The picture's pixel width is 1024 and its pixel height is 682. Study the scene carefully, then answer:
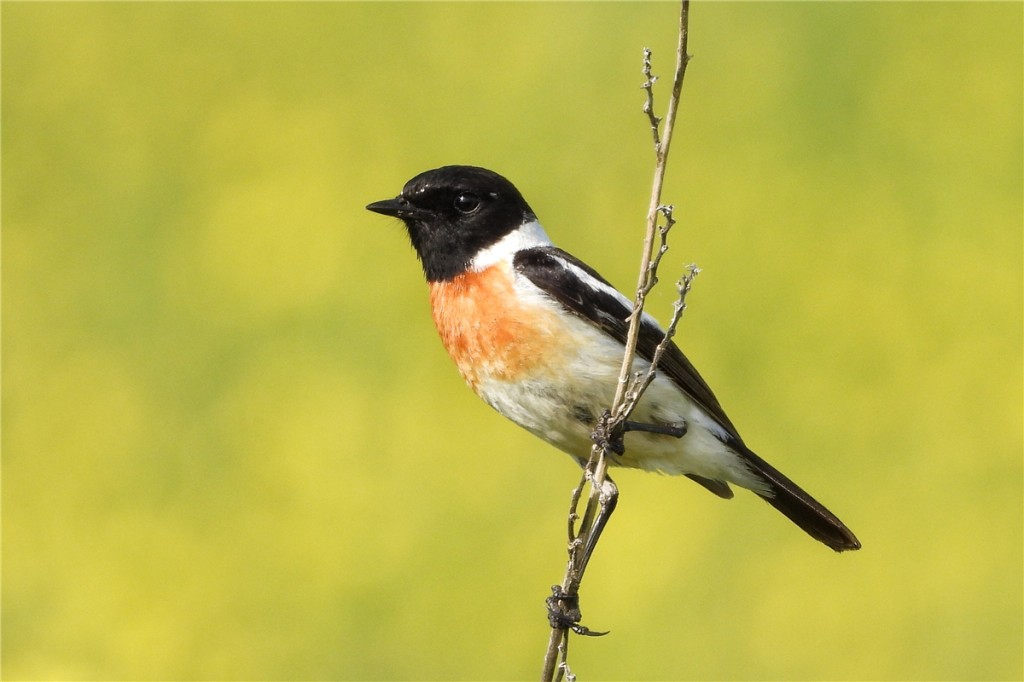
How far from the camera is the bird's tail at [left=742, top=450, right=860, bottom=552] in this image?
3.73 metres

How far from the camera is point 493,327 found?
11.3 ft

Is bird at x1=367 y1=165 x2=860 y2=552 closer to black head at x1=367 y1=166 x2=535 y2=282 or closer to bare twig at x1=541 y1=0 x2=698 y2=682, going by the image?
black head at x1=367 y1=166 x2=535 y2=282

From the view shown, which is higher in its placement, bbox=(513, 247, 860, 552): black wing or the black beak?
the black beak

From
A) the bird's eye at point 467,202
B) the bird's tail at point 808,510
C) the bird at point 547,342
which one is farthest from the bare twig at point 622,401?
the bird's eye at point 467,202

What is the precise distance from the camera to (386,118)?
243 inches

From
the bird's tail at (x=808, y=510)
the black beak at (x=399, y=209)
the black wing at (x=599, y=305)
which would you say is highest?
the black beak at (x=399, y=209)

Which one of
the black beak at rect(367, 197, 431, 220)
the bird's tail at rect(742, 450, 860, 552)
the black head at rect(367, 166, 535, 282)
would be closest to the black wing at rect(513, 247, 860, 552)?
the bird's tail at rect(742, 450, 860, 552)

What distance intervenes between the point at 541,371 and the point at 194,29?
154 inches

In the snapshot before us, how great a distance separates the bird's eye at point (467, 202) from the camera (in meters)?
3.73

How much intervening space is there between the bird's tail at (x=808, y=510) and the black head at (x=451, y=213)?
1062 millimetres

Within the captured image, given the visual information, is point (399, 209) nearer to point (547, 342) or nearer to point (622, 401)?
point (547, 342)

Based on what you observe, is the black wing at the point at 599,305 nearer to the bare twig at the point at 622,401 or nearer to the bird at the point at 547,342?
the bird at the point at 547,342

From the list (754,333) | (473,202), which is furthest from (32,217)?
(754,333)

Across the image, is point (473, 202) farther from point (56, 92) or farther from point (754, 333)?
point (56, 92)
